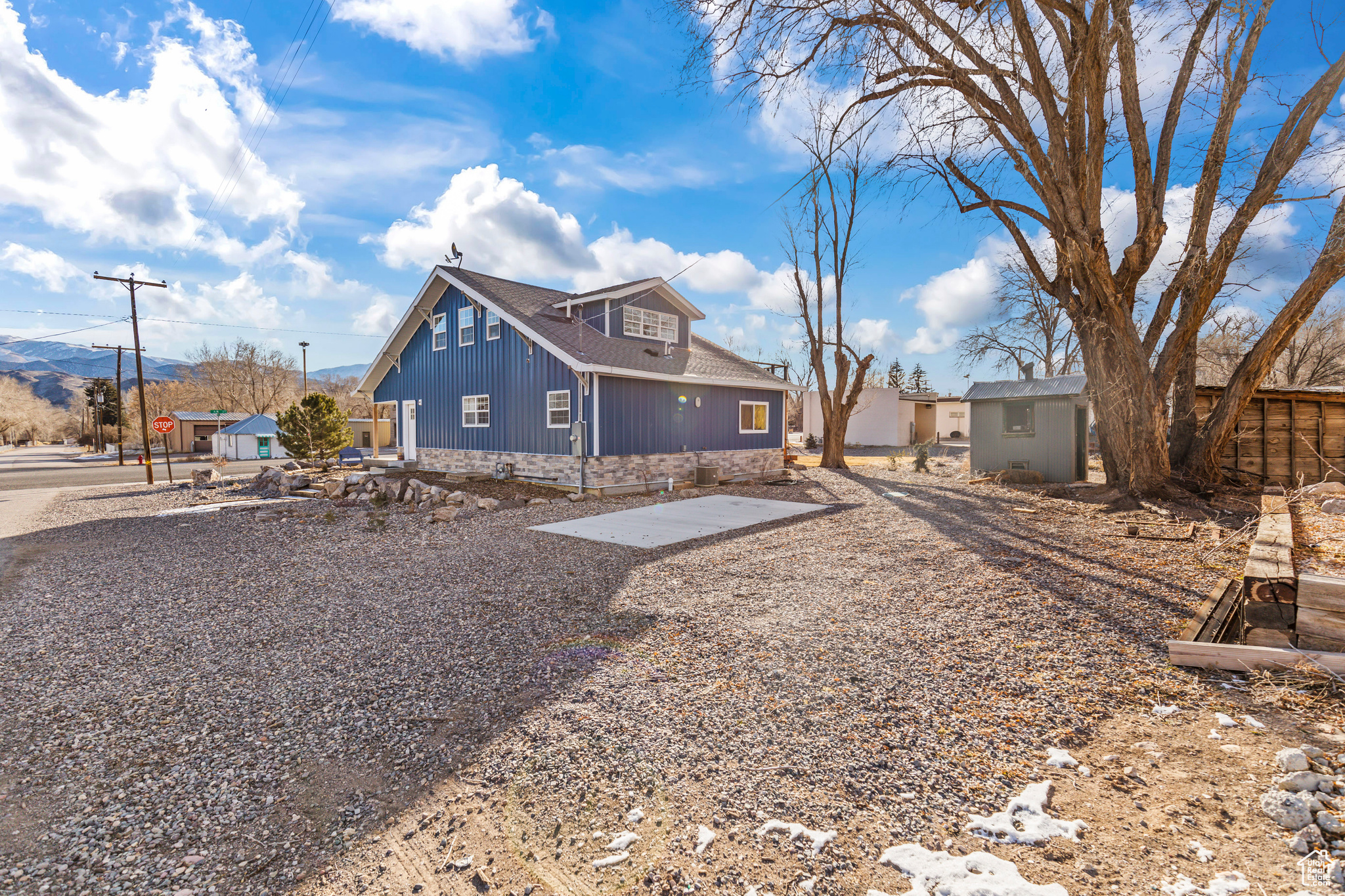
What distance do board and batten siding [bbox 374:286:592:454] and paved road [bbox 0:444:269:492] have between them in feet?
30.8

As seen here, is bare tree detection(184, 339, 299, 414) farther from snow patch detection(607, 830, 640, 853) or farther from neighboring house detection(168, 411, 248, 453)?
snow patch detection(607, 830, 640, 853)

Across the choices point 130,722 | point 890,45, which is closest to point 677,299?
point 890,45

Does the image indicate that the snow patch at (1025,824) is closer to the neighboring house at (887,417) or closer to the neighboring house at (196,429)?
the neighboring house at (887,417)

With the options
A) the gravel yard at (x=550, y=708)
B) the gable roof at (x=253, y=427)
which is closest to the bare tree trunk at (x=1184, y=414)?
the gravel yard at (x=550, y=708)

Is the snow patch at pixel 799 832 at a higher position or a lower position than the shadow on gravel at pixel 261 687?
higher

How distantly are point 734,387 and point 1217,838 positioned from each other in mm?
13985

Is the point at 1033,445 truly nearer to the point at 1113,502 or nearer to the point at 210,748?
the point at 1113,502

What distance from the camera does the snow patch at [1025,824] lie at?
7.20 ft

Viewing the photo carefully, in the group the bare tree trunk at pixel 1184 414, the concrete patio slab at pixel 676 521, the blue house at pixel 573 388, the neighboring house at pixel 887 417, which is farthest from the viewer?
the neighboring house at pixel 887 417

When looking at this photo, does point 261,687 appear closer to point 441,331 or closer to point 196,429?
point 441,331

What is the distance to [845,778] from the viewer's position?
102 inches

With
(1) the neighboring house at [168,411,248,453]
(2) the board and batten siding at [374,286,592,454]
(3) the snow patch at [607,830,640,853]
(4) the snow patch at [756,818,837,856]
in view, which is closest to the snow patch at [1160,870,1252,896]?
(4) the snow patch at [756,818,837,856]

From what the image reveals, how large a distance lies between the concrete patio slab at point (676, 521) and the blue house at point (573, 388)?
2.21 meters

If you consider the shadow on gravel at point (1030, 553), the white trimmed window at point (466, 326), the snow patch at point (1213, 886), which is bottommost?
the snow patch at point (1213, 886)
